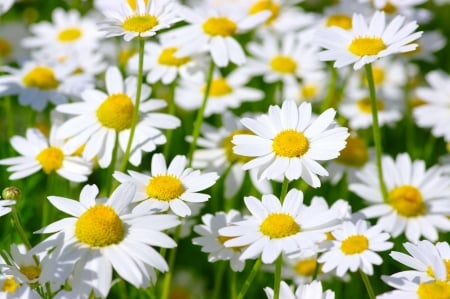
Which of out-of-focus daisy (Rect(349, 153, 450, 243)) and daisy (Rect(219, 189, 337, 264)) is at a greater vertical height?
daisy (Rect(219, 189, 337, 264))

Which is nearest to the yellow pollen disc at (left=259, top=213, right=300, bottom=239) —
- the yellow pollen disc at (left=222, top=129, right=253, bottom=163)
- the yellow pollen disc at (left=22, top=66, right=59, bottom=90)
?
the yellow pollen disc at (left=222, top=129, right=253, bottom=163)

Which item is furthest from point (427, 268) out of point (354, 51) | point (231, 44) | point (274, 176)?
point (231, 44)

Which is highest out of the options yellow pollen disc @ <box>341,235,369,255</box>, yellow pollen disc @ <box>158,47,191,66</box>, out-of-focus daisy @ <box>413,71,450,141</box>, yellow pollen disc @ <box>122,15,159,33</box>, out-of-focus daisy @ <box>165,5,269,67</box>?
yellow pollen disc @ <box>122,15,159,33</box>

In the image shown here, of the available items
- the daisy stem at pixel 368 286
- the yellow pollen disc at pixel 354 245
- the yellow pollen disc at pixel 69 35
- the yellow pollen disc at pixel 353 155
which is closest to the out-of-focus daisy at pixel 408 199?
the yellow pollen disc at pixel 353 155

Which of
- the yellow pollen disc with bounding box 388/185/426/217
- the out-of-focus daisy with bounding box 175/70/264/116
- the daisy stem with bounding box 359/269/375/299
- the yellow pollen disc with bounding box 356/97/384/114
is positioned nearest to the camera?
the daisy stem with bounding box 359/269/375/299

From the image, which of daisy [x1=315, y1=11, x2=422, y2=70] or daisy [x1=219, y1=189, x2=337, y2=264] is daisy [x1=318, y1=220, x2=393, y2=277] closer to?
daisy [x1=219, y1=189, x2=337, y2=264]

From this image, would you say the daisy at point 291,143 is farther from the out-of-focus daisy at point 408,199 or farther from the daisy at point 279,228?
the out-of-focus daisy at point 408,199

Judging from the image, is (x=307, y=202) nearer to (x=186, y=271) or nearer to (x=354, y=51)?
(x=186, y=271)

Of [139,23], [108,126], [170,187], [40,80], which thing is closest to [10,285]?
[170,187]
